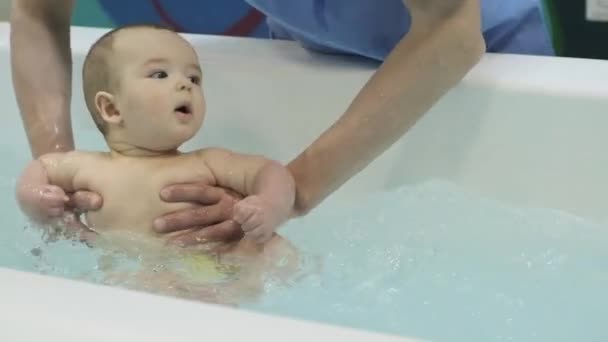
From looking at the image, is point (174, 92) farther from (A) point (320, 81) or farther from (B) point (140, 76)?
(A) point (320, 81)

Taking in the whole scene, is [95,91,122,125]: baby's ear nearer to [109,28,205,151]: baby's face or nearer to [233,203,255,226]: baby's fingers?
[109,28,205,151]: baby's face

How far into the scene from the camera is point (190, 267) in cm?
85

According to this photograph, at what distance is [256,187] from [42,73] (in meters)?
0.40

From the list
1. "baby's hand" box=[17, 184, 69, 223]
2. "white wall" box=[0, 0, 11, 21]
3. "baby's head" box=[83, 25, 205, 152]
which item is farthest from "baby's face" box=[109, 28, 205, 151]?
"white wall" box=[0, 0, 11, 21]

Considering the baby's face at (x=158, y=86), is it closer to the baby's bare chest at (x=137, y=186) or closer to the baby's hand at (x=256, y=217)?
the baby's bare chest at (x=137, y=186)

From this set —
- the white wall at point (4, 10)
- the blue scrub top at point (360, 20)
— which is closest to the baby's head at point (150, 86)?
the blue scrub top at point (360, 20)

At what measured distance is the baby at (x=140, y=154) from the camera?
88 cm

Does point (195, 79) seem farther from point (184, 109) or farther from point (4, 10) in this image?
point (4, 10)

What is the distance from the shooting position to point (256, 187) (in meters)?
0.85

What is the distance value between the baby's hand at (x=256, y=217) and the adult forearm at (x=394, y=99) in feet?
0.28

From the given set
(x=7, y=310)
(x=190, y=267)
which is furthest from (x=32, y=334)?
(x=190, y=267)

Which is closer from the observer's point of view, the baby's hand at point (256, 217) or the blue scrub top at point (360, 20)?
the baby's hand at point (256, 217)

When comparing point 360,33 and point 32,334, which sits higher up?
point 32,334

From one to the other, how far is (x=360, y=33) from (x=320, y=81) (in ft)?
0.26
